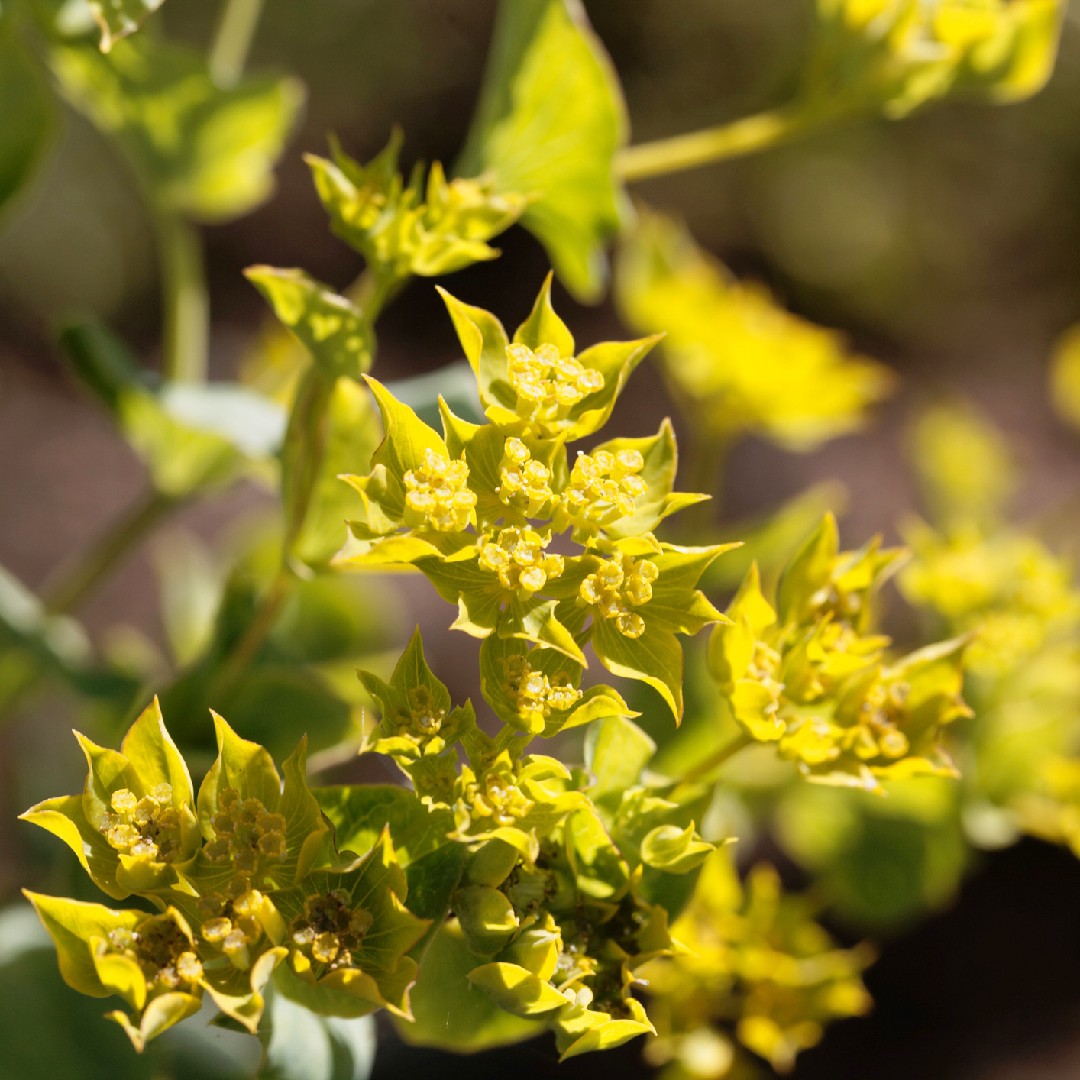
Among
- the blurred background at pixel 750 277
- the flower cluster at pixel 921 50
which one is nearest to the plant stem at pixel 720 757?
the flower cluster at pixel 921 50

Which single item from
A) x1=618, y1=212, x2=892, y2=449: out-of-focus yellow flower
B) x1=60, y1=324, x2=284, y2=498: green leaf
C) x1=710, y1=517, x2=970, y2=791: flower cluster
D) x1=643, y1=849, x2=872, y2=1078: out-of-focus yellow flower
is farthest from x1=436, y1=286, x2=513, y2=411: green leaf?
x1=618, y1=212, x2=892, y2=449: out-of-focus yellow flower

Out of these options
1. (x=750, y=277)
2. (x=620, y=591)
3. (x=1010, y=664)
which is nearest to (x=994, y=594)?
(x=1010, y=664)

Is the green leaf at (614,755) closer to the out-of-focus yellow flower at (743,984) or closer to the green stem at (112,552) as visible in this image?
the out-of-focus yellow flower at (743,984)

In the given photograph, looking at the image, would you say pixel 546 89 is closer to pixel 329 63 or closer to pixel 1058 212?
pixel 329 63

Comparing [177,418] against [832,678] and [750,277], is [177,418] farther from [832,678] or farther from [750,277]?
[750,277]

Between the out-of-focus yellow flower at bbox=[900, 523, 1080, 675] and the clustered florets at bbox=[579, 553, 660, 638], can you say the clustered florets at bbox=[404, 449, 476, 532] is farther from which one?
the out-of-focus yellow flower at bbox=[900, 523, 1080, 675]

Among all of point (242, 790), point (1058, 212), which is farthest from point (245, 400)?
point (1058, 212)
